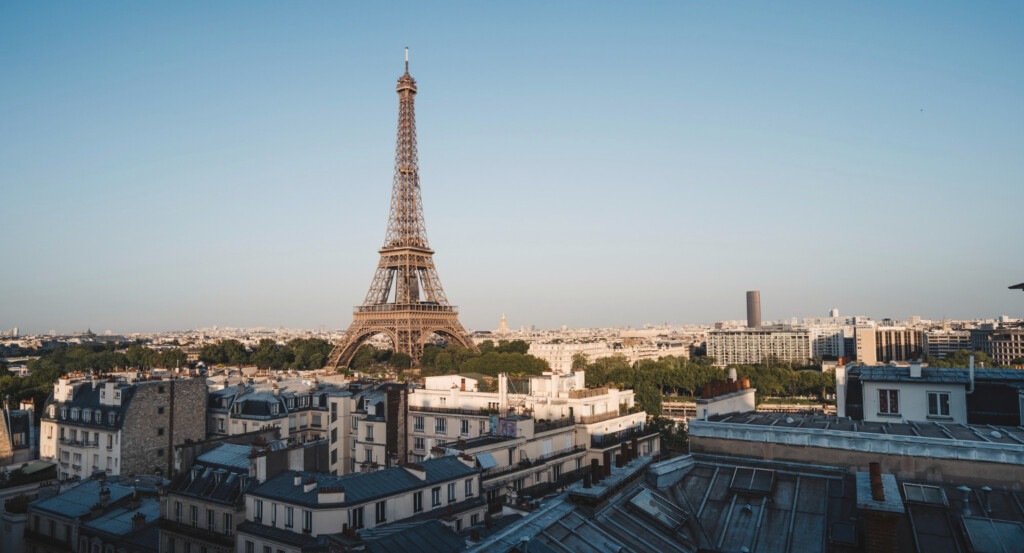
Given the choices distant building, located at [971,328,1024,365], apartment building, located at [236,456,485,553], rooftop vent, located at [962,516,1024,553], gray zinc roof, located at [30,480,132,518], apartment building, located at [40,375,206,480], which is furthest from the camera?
distant building, located at [971,328,1024,365]

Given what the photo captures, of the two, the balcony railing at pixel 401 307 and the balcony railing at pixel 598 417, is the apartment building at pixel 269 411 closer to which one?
the balcony railing at pixel 598 417

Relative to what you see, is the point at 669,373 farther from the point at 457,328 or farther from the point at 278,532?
the point at 278,532

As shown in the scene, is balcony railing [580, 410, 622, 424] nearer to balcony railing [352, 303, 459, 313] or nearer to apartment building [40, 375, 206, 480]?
apartment building [40, 375, 206, 480]

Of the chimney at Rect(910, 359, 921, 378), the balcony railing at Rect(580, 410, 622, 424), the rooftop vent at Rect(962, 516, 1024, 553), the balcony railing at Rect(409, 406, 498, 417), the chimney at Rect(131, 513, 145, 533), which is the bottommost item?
the chimney at Rect(131, 513, 145, 533)

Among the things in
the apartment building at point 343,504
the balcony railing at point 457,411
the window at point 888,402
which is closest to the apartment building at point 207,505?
the apartment building at point 343,504

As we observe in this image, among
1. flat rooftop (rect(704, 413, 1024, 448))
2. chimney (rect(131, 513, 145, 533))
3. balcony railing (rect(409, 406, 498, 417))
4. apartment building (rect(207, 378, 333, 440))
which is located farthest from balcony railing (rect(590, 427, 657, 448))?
chimney (rect(131, 513, 145, 533))

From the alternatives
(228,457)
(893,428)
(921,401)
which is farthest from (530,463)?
(893,428)
